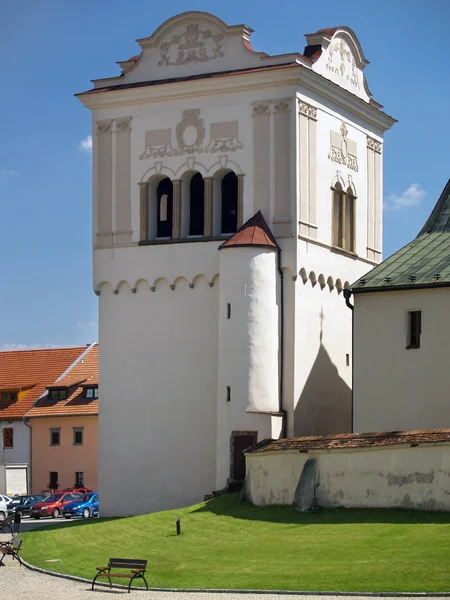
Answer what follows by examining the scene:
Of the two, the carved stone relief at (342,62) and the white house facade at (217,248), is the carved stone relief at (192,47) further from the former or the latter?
the carved stone relief at (342,62)

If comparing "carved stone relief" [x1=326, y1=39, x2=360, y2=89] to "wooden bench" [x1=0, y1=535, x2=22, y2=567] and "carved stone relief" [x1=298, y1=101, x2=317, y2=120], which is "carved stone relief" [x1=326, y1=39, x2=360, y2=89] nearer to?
"carved stone relief" [x1=298, y1=101, x2=317, y2=120]

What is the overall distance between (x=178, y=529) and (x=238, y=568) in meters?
6.94

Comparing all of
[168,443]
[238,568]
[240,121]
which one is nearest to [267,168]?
[240,121]

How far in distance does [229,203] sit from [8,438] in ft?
115

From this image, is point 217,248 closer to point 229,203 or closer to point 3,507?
point 229,203

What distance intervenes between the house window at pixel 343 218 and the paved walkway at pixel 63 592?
21.2 metres

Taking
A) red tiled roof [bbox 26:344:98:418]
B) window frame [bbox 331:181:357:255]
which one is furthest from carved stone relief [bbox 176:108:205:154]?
red tiled roof [bbox 26:344:98:418]

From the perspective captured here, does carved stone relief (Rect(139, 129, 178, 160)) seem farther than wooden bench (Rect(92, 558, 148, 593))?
Yes

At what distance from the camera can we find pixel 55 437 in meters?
84.1

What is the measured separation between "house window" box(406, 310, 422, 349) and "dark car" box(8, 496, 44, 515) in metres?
23.7

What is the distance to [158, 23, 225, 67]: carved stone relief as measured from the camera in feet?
181

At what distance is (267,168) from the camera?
5331cm

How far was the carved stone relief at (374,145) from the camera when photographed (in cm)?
5881

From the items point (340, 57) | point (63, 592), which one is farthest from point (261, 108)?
point (63, 592)
